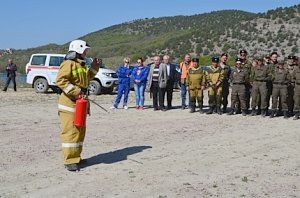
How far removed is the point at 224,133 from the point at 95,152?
3636 millimetres

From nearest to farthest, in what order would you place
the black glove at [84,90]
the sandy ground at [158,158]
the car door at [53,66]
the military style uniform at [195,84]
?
the sandy ground at [158,158] → the black glove at [84,90] → the military style uniform at [195,84] → the car door at [53,66]

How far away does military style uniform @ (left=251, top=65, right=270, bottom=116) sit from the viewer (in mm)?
15328

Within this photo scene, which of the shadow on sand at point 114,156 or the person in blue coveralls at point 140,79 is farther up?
the person in blue coveralls at point 140,79

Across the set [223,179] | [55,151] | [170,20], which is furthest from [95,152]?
[170,20]

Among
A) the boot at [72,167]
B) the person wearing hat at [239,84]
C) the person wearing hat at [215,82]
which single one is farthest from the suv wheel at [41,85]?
the boot at [72,167]

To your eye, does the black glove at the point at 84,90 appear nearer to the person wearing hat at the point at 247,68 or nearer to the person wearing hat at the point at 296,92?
the person wearing hat at the point at 296,92

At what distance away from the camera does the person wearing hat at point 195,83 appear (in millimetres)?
16391

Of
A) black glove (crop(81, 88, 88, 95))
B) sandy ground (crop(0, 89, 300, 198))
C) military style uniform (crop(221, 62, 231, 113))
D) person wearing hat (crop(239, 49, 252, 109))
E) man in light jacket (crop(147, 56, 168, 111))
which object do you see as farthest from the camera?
man in light jacket (crop(147, 56, 168, 111))

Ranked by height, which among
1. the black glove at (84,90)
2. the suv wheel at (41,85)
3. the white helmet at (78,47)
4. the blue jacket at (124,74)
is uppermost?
the white helmet at (78,47)

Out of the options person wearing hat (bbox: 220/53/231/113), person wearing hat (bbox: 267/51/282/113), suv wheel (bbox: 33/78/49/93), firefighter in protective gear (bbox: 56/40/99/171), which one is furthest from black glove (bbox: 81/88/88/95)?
suv wheel (bbox: 33/78/49/93)

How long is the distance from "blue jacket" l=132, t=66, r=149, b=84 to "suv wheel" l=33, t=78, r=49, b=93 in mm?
8569

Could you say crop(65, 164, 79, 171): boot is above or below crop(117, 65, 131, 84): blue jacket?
below

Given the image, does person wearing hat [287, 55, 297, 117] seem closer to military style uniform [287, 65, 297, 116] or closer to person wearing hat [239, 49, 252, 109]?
military style uniform [287, 65, 297, 116]

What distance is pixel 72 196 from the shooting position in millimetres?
6812
